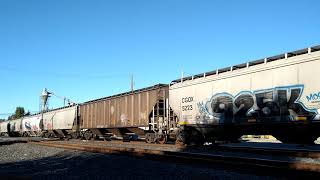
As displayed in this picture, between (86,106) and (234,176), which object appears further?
(86,106)

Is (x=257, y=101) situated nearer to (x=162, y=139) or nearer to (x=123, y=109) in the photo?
(x=162, y=139)

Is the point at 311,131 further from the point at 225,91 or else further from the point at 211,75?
the point at 211,75

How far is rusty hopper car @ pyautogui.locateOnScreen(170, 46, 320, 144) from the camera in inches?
517

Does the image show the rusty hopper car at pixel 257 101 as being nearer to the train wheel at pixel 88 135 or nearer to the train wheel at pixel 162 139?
the train wheel at pixel 162 139

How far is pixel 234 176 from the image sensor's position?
28.8ft

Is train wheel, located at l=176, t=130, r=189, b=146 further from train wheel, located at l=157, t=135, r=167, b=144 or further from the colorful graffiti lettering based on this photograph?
train wheel, located at l=157, t=135, r=167, b=144

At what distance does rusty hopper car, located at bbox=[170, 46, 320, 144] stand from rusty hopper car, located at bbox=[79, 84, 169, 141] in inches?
118

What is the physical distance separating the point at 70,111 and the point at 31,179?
2815 centimetres

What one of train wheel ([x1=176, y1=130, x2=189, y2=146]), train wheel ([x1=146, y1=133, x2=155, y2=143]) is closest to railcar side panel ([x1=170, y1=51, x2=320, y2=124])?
train wheel ([x1=176, y1=130, x2=189, y2=146])

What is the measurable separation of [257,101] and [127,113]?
40.2ft

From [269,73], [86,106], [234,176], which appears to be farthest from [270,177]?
[86,106]

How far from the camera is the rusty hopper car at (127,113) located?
2225 centimetres

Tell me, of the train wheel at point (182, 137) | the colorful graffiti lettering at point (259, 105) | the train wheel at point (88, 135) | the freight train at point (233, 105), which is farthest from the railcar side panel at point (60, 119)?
the colorful graffiti lettering at point (259, 105)

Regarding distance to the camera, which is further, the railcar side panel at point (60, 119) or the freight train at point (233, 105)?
the railcar side panel at point (60, 119)
